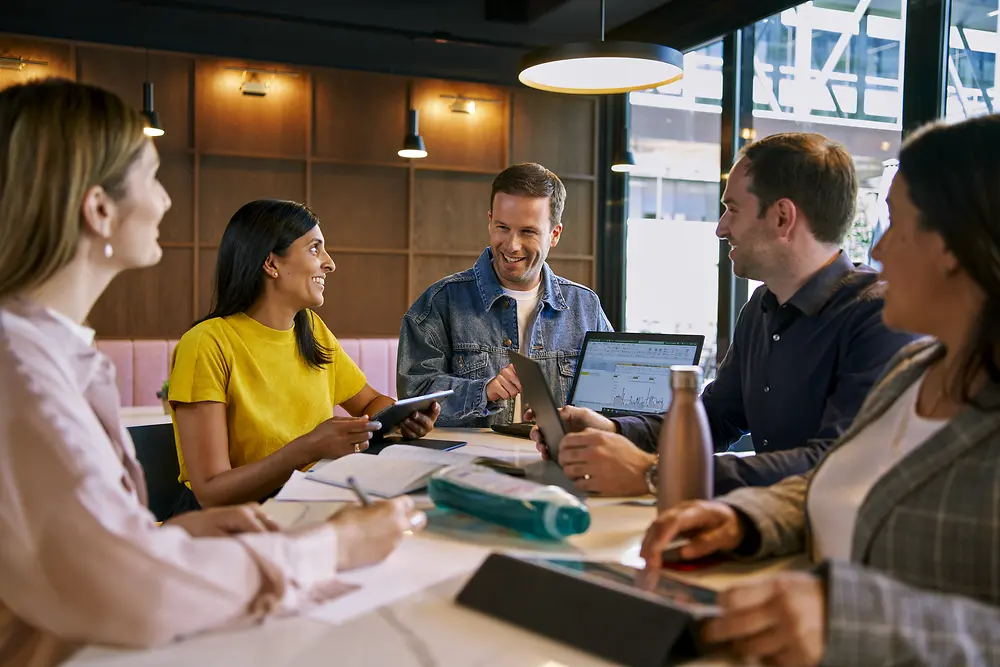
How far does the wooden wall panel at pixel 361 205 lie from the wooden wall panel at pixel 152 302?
1.08m

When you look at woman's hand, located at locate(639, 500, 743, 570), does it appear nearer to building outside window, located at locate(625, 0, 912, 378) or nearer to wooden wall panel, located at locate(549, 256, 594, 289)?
building outside window, located at locate(625, 0, 912, 378)

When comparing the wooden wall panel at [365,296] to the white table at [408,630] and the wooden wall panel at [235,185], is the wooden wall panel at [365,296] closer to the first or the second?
the wooden wall panel at [235,185]

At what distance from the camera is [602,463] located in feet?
5.50

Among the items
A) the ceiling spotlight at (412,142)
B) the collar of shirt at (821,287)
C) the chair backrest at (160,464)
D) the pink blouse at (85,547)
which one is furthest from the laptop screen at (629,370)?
the ceiling spotlight at (412,142)

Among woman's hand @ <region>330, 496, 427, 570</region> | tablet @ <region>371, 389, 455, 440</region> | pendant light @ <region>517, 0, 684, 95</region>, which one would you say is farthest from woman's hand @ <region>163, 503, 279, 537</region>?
pendant light @ <region>517, 0, 684, 95</region>

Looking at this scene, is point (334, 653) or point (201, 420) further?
point (201, 420)

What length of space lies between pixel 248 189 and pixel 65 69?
1.45 m

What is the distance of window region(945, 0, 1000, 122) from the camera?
11.6 feet

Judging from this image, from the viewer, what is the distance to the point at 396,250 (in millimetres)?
6836

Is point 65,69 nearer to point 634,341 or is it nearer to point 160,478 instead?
point 160,478

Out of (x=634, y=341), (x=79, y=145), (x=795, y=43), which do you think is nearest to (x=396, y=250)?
(x=795, y=43)

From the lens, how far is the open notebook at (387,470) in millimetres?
1732

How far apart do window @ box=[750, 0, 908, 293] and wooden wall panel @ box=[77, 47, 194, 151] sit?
4.03 meters

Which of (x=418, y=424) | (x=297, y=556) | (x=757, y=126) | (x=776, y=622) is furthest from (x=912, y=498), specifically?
(x=757, y=126)
